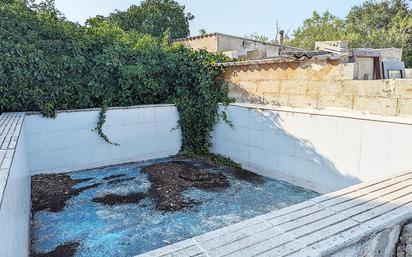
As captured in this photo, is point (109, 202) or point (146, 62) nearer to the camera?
point (109, 202)

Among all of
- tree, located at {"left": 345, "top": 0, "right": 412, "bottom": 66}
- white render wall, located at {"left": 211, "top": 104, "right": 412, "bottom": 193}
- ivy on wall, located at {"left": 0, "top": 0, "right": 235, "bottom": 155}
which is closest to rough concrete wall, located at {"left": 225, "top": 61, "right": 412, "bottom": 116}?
white render wall, located at {"left": 211, "top": 104, "right": 412, "bottom": 193}

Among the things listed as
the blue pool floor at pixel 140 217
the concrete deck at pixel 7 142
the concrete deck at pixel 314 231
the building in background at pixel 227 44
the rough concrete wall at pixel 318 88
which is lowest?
the blue pool floor at pixel 140 217

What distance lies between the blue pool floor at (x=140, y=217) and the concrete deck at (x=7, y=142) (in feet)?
4.26

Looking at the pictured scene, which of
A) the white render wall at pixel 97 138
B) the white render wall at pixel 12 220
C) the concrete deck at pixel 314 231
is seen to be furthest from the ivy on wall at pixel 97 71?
the concrete deck at pixel 314 231

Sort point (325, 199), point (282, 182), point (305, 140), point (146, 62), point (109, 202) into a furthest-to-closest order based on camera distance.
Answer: point (146, 62) < point (282, 182) < point (305, 140) < point (109, 202) < point (325, 199)

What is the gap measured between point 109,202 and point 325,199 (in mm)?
3634

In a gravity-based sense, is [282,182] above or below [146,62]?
below

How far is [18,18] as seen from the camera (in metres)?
5.54

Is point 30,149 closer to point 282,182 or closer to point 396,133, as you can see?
point 282,182

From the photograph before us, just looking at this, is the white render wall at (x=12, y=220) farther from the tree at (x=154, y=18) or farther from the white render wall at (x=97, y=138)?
the tree at (x=154, y=18)

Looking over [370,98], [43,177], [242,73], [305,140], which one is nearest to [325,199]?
[370,98]

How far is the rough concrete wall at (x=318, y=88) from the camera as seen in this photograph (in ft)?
13.1

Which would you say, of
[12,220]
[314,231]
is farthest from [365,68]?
[12,220]

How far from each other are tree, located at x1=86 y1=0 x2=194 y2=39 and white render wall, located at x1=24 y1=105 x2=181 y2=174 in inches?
640
